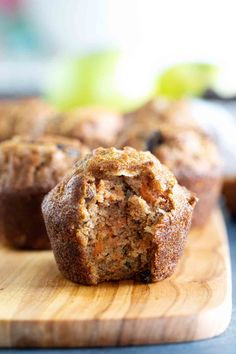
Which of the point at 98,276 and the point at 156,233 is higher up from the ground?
the point at 156,233

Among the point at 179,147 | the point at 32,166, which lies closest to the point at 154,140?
the point at 179,147

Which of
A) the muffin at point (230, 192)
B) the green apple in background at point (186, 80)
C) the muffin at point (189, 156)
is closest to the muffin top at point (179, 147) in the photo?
the muffin at point (189, 156)

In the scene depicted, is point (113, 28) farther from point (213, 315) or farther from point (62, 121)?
point (213, 315)

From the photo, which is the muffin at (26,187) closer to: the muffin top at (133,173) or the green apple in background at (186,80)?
the muffin top at (133,173)

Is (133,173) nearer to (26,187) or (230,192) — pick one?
(26,187)

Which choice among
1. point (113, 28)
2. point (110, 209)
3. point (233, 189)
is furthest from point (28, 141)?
point (113, 28)

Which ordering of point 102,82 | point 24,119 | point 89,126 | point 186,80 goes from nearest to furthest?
point 89,126 → point 24,119 → point 186,80 → point 102,82

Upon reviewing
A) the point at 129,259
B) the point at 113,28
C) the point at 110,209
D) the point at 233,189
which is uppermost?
Answer: the point at 110,209
